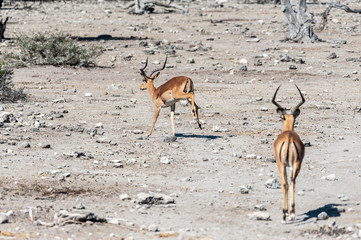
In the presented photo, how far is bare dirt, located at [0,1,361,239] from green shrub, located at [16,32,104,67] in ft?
1.52

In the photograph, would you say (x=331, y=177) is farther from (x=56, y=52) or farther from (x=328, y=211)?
(x=56, y=52)

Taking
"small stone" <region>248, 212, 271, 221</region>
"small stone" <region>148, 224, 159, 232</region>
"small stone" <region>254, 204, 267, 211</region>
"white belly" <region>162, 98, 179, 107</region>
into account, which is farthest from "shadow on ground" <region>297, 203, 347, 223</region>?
"white belly" <region>162, 98, 179, 107</region>

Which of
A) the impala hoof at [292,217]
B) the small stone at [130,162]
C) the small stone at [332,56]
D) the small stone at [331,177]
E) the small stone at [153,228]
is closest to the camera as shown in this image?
the small stone at [153,228]

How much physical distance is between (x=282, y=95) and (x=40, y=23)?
19347 mm

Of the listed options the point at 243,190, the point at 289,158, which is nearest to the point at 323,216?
the point at 289,158

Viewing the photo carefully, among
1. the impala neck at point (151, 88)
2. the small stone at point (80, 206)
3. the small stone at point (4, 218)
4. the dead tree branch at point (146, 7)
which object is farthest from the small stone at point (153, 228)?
the dead tree branch at point (146, 7)

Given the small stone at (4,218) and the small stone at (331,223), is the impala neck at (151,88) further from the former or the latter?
the small stone at (331,223)

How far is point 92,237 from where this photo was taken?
784 centimetres

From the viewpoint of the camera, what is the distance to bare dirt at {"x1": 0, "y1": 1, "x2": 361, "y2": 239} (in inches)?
335

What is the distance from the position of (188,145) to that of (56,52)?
398 inches

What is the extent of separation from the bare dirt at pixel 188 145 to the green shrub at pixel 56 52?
465 millimetres

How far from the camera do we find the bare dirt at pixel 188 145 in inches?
335

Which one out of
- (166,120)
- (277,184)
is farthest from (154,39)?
(277,184)

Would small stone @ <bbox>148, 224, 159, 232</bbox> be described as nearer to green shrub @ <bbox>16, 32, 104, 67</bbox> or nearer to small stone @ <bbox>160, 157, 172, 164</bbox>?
small stone @ <bbox>160, 157, 172, 164</bbox>
